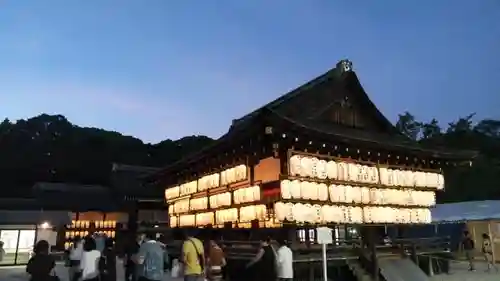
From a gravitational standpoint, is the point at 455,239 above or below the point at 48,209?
below

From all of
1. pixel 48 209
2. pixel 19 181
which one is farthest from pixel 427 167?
pixel 19 181

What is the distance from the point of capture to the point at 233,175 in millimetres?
16375

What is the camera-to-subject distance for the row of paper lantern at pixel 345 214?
42.5ft

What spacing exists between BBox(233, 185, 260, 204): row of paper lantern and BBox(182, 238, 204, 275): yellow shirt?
700cm

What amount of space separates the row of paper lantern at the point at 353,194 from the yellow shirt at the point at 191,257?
4.97 m

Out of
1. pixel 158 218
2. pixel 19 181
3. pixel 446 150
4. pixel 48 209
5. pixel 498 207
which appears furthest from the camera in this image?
pixel 19 181

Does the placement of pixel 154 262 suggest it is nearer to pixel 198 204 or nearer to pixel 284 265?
pixel 284 265

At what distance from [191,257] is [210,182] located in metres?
10.1

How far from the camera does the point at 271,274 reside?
9.98 meters

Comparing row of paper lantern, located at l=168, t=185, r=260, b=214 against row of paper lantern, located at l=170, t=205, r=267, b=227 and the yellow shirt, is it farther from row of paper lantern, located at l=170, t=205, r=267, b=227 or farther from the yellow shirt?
the yellow shirt

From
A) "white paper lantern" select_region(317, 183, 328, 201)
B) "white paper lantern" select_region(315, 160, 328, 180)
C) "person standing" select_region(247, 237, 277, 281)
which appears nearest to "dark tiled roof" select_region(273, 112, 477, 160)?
"white paper lantern" select_region(315, 160, 328, 180)

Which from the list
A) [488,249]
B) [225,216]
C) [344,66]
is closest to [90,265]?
[225,216]

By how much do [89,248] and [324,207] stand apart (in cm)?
843

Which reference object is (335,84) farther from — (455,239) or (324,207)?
(455,239)
